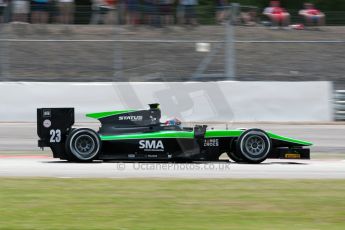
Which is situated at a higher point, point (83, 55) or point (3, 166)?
point (83, 55)

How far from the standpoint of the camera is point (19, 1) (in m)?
18.1

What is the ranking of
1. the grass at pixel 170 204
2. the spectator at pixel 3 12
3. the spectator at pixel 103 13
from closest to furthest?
the grass at pixel 170 204, the spectator at pixel 3 12, the spectator at pixel 103 13

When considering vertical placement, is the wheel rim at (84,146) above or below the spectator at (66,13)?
below

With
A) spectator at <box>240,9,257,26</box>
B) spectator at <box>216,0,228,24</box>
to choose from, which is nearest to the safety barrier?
spectator at <box>240,9,257,26</box>

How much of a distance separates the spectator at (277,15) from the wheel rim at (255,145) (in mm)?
9211

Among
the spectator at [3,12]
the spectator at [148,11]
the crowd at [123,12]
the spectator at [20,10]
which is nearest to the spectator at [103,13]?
the crowd at [123,12]

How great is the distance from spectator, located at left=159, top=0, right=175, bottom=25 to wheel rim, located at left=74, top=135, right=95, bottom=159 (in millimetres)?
8582

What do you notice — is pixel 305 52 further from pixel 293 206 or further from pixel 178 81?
pixel 293 206

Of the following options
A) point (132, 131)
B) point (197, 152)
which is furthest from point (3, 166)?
point (197, 152)

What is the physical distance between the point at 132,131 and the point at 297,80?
901 cm

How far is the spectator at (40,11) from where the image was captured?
18.4m

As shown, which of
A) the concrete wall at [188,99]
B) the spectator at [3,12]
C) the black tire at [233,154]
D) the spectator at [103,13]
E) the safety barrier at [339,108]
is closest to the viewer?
the black tire at [233,154]

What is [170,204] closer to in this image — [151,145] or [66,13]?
[151,145]

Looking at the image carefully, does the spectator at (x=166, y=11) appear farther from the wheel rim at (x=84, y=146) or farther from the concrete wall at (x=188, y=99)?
the wheel rim at (x=84, y=146)
